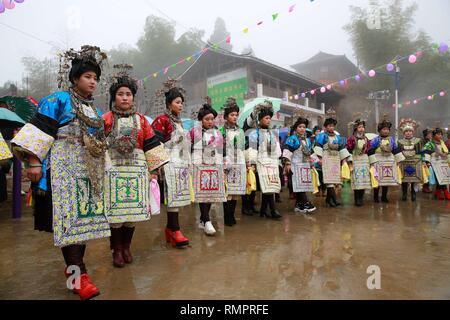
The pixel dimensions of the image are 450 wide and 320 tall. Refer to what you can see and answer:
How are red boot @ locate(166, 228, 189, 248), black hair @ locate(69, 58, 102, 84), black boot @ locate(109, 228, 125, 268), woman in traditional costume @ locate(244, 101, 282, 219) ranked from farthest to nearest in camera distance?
woman in traditional costume @ locate(244, 101, 282, 219) < red boot @ locate(166, 228, 189, 248) < black boot @ locate(109, 228, 125, 268) < black hair @ locate(69, 58, 102, 84)

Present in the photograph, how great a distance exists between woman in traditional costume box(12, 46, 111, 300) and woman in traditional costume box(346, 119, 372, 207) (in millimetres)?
5655

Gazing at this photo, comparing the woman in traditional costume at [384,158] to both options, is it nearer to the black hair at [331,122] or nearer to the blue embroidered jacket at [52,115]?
the black hair at [331,122]

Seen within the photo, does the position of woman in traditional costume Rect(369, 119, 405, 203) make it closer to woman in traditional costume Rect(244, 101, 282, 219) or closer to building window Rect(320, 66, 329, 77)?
woman in traditional costume Rect(244, 101, 282, 219)

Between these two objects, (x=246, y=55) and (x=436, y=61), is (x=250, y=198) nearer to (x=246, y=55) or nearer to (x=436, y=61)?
(x=246, y=55)

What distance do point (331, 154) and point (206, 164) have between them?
3320mm

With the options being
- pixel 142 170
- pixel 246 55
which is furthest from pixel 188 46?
pixel 142 170

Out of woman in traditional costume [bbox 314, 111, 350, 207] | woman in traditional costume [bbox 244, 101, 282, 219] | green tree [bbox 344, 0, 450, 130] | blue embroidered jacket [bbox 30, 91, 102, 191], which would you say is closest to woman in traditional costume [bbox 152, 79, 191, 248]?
blue embroidered jacket [bbox 30, 91, 102, 191]

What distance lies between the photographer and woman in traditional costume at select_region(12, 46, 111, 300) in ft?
8.04

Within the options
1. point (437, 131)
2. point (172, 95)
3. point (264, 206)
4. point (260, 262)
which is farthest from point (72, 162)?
point (437, 131)

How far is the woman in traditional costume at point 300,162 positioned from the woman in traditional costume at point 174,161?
245 cm

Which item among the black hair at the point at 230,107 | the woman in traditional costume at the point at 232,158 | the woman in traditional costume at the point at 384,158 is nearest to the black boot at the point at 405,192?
the woman in traditional costume at the point at 384,158

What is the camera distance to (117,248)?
3164 millimetres

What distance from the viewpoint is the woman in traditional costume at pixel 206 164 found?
177 inches

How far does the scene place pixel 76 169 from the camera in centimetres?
261
